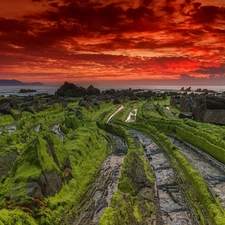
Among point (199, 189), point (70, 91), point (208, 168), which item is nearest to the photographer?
point (199, 189)

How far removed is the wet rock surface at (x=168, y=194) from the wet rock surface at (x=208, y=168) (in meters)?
3.16

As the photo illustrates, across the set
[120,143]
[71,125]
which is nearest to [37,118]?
[71,125]

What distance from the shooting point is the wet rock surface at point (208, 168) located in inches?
859

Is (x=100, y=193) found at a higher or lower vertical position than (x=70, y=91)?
lower

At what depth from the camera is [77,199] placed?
62.2 feet

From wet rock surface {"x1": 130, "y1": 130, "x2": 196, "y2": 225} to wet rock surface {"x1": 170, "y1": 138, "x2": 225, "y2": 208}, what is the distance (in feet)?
10.4

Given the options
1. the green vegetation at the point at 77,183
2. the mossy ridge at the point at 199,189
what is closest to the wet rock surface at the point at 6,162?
the green vegetation at the point at 77,183

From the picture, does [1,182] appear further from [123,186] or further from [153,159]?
[153,159]

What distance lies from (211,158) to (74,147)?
18253 mm

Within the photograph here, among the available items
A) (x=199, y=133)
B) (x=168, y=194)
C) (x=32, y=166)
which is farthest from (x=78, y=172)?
(x=199, y=133)

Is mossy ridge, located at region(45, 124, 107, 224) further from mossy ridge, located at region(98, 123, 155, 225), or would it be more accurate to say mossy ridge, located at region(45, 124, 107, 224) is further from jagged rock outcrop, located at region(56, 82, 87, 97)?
jagged rock outcrop, located at region(56, 82, 87, 97)

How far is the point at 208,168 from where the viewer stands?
2744cm

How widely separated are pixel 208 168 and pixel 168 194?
886 cm

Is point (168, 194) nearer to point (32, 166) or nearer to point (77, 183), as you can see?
point (77, 183)
